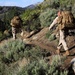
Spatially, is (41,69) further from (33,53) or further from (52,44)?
(52,44)

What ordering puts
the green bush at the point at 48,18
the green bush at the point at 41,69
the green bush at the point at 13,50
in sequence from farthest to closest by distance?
the green bush at the point at 48,18, the green bush at the point at 13,50, the green bush at the point at 41,69

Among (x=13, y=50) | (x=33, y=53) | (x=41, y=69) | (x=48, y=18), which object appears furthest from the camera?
(x=48, y=18)

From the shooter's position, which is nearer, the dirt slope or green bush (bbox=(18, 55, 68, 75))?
green bush (bbox=(18, 55, 68, 75))

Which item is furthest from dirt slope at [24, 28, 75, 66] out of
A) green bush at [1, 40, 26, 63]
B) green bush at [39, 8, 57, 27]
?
green bush at [39, 8, 57, 27]

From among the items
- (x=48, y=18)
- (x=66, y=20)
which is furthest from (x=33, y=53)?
(x=48, y=18)

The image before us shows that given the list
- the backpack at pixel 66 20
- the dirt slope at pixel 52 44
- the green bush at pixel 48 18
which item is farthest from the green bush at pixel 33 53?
the green bush at pixel 48 18

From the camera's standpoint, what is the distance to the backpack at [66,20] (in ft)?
43.7

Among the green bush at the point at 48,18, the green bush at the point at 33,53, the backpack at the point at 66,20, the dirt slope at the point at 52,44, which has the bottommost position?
the dirt slope at the point at 52,44

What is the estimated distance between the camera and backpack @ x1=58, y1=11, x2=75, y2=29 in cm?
1333

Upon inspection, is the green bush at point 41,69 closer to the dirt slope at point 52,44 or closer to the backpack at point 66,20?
the dirt slope at point 52,44

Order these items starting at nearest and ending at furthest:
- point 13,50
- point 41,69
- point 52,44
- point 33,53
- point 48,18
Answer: point 41,69 → point 33,53 → point 13,50 → point 52,44 → point 48,18

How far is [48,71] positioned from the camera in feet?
34.5

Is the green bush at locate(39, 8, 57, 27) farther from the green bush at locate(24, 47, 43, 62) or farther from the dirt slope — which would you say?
the green bush at locate(24, 47, 43, 62)

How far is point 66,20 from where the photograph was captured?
13406mm
